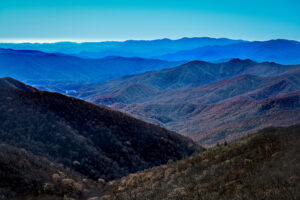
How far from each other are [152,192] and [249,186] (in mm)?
4885

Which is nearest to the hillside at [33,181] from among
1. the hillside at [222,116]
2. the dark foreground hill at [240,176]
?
the dark foreground hill at [240,176]

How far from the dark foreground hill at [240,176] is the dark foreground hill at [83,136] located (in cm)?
901

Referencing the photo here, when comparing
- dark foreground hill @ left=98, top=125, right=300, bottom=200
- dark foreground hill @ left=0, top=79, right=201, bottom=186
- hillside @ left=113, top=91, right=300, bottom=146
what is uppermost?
dark foreground hill @ left=98, top=125, right=300, bottom=200

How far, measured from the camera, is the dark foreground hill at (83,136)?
27.4m

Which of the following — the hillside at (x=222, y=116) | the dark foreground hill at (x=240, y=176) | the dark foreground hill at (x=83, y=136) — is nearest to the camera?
the dark foreground hill at (x=240, y=176)

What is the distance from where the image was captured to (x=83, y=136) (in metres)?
32.9

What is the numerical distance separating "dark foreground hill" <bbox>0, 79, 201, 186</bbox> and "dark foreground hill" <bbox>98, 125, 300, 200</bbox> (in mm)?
9012

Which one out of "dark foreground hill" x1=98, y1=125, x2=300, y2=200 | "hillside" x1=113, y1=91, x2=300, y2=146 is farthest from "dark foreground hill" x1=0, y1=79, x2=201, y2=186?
"hillside" x1=113, y1=91, x2=300, y2=146

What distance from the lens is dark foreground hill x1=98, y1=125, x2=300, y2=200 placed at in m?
10.5

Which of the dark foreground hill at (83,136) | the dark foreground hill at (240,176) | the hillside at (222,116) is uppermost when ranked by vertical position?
the dark foreground hill at (240,176)

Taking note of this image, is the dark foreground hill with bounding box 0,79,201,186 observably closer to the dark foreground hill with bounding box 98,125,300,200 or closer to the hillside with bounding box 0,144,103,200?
the hillside with bounding box 0,144,103,200

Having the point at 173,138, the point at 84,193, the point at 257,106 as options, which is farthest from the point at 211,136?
the point at 84,193

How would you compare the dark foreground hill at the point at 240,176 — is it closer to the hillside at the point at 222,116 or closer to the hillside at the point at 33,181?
the hillside at the point at 33,181

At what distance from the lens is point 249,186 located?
37.2ft
